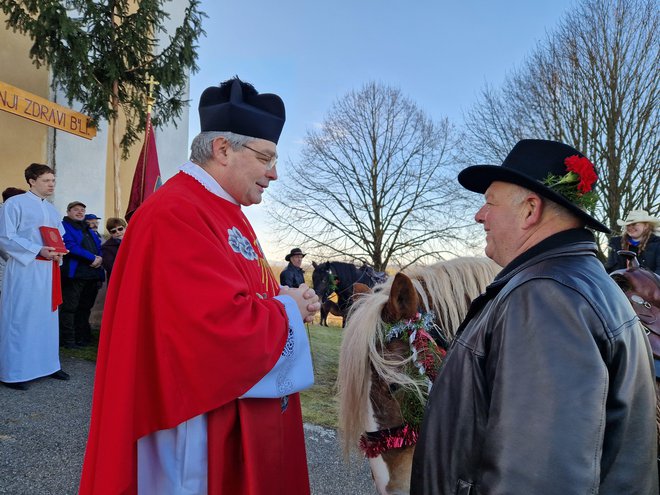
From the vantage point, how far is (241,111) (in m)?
1.92

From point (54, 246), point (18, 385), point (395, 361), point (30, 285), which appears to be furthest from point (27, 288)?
point (395, 361)

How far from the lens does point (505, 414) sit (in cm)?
105

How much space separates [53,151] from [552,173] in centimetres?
846

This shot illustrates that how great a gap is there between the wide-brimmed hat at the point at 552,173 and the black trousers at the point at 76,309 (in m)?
6.23

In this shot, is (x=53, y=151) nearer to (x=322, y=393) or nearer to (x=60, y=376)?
(x=60, y=376)

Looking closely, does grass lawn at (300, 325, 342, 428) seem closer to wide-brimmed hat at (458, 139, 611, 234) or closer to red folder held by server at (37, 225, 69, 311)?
red folder held by server at (37, 225, 69, 311)

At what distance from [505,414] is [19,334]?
5.29 meters

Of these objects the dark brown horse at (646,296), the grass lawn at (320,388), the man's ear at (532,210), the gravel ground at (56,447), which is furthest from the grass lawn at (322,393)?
the man's ear at (532,210)

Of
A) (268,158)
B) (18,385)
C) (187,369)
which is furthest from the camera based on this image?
(18,385)

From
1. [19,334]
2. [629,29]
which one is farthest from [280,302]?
[629,29]

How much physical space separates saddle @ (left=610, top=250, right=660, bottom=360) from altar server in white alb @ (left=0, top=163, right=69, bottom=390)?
221 inches

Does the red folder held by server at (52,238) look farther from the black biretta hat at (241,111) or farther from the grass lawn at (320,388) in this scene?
the black biretta hat at (241,111)

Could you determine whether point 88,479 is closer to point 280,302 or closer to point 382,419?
point 280,302

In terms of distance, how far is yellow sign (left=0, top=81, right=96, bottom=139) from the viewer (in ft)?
19.5
